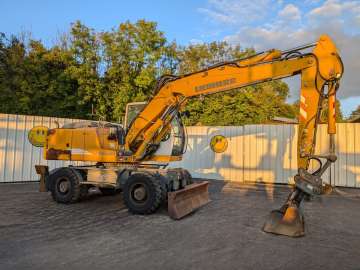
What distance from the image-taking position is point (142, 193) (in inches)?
295

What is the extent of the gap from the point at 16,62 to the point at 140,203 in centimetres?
1711

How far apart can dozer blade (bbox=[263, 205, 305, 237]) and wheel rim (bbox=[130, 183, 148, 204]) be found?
2.85 m

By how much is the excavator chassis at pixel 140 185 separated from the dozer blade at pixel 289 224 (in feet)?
6.89

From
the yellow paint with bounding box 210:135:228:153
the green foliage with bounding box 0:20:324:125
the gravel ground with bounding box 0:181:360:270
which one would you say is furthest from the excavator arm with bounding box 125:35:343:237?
the green foliage with bounding box 0:20:324:125

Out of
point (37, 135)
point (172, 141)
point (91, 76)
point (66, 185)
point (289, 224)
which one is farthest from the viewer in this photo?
point (91, 76)

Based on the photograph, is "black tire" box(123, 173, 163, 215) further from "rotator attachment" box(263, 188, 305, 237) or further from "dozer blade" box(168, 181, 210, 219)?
"rotator attachment" box(263, 188, 305, 237)

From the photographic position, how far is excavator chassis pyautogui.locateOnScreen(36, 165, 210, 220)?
289 inches

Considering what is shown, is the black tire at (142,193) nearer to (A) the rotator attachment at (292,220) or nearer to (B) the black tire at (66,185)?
(B) the black tire at (66,185)

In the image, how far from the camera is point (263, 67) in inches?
285

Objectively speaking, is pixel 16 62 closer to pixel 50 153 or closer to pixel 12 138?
pixel 12 138

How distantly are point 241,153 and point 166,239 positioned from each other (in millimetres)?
9816

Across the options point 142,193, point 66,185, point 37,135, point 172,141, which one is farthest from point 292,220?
point 37,135

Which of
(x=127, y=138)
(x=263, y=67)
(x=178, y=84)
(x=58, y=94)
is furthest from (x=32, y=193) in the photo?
(x=58, y=94)

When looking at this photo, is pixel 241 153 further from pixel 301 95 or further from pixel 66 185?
pixel 66 185
